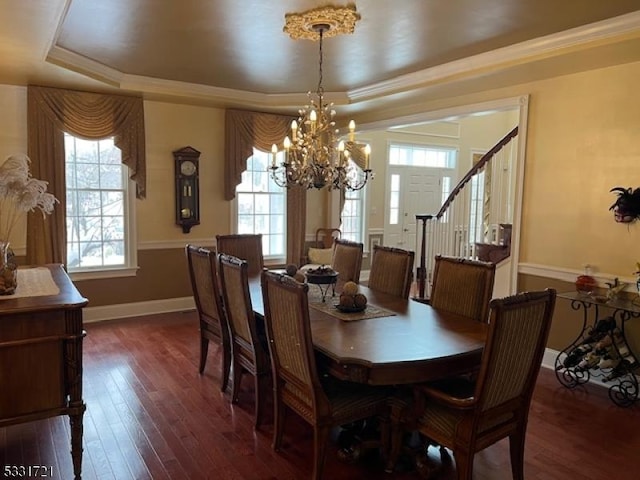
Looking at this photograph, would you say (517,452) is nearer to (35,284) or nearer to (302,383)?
Result: (302,383)

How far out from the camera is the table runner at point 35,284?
8.56ft

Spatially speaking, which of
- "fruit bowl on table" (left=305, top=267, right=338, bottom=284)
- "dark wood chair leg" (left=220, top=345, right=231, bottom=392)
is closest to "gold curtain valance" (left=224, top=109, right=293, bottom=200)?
"dark wood chair leg" (left=220, top=345, right=231, bottom=392)

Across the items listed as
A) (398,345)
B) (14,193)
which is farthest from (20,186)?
(398,345)

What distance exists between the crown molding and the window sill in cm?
207

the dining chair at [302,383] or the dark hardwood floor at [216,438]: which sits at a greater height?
the dining chair at [302,383]

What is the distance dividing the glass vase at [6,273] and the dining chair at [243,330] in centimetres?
119

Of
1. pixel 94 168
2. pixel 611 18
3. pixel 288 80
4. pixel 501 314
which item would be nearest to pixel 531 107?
pixel 611 18

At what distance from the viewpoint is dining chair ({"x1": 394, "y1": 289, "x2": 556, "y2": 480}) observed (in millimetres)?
2016

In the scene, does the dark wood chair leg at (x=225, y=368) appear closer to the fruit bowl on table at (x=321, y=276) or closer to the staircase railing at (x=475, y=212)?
the fruit bowl on table at (x=321, y=276)

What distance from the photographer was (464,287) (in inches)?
121

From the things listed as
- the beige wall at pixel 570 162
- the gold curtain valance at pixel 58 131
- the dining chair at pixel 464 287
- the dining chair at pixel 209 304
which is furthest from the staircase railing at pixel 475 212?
the gold curtain valance at pixel 58 131

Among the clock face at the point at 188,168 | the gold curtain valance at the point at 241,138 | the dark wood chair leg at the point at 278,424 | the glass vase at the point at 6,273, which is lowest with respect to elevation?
the dark wood chair leg at the point at 278,424

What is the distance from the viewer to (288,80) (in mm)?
5125

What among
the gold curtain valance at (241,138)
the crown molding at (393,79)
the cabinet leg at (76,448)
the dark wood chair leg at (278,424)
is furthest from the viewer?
the gold curtain valance at (241,138)
